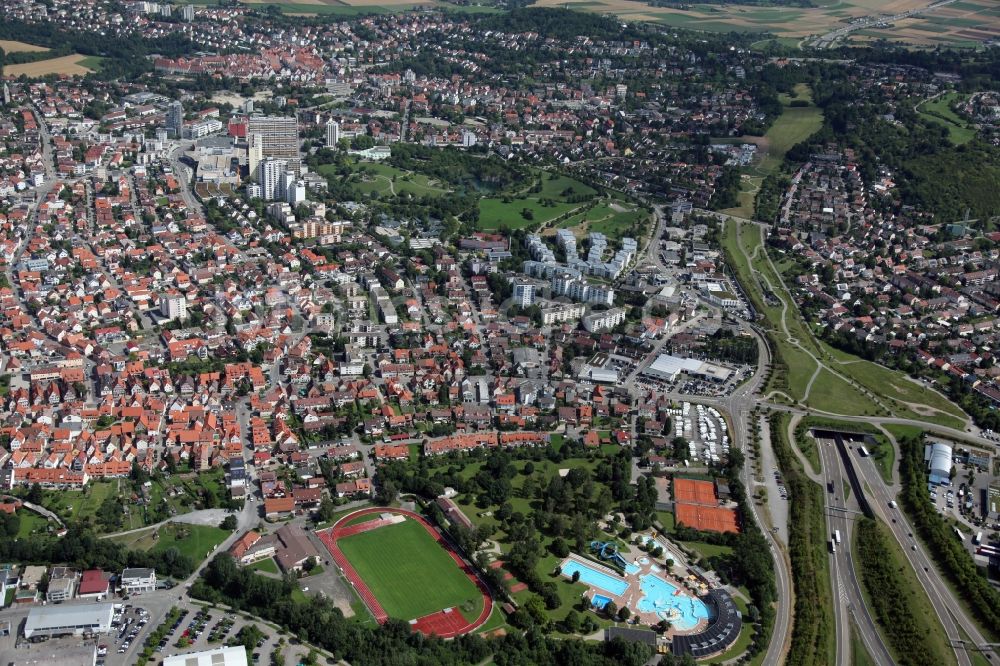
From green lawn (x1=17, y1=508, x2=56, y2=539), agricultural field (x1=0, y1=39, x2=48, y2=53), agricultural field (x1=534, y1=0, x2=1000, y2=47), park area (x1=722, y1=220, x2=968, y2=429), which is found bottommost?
green lawn (x1=17, y1=508, x2=56, y2=539)

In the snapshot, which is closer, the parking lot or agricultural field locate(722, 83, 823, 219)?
the parking lot

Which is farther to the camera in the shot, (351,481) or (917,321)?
(917,321)

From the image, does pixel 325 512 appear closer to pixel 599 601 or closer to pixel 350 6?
pixel 599 601

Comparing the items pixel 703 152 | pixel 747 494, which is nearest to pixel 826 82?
pixel 703 152

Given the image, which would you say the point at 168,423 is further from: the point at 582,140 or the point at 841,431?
the point at 582,140

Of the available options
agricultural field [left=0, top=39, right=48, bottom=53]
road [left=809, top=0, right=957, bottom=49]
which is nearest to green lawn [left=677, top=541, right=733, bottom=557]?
agricultural field [left=0, top=39, right=48, bottom=53]

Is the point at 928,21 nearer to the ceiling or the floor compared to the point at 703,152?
nearer to the ceiling

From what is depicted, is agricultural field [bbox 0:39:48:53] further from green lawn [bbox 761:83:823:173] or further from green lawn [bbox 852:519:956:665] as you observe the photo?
green lawn [bbox 852:519:956:665]

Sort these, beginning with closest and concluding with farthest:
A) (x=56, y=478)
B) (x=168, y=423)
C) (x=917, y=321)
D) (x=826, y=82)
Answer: (x=56, y=478), (x=168, y=423), (x=917, y=321), (x=826, y=82)
